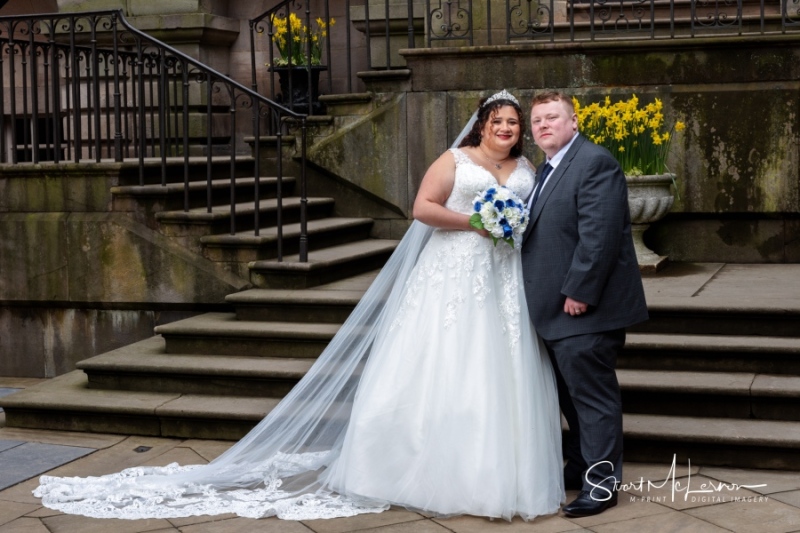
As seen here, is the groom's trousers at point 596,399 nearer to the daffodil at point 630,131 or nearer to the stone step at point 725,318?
the stone step at point 725,318

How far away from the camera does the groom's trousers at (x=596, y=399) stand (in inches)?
191

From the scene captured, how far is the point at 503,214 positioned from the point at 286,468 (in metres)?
1.68

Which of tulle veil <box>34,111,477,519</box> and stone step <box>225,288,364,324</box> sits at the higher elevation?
stone step <box>225,288,364,324</box>

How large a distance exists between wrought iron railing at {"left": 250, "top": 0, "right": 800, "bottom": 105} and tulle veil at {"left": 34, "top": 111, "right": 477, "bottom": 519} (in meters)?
3.67

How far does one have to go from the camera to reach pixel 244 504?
16.6 feet

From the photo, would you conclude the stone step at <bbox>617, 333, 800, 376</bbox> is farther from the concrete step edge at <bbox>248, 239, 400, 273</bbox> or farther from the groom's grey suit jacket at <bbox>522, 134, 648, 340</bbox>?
the concrete step edge at <bbox>248, 239, 400, 273</bbox>

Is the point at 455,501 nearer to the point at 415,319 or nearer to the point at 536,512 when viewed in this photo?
the point at 536,512

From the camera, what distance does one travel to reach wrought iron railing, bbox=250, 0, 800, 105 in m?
8.72

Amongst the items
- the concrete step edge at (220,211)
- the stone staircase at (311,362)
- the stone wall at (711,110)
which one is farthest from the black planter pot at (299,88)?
the stone staircase at (311,362)

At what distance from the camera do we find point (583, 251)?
15.6 feet

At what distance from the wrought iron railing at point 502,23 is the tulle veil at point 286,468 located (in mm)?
3665

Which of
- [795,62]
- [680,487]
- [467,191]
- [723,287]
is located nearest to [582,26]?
[795,62]

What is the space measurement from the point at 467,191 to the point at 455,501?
1.47 meters

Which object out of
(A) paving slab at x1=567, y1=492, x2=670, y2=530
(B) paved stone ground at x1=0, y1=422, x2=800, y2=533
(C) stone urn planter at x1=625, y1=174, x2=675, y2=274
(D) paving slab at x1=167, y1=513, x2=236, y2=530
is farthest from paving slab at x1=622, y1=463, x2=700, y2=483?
(C) stone urn planter at x1=625, y1=174, x2=675, y2=274
